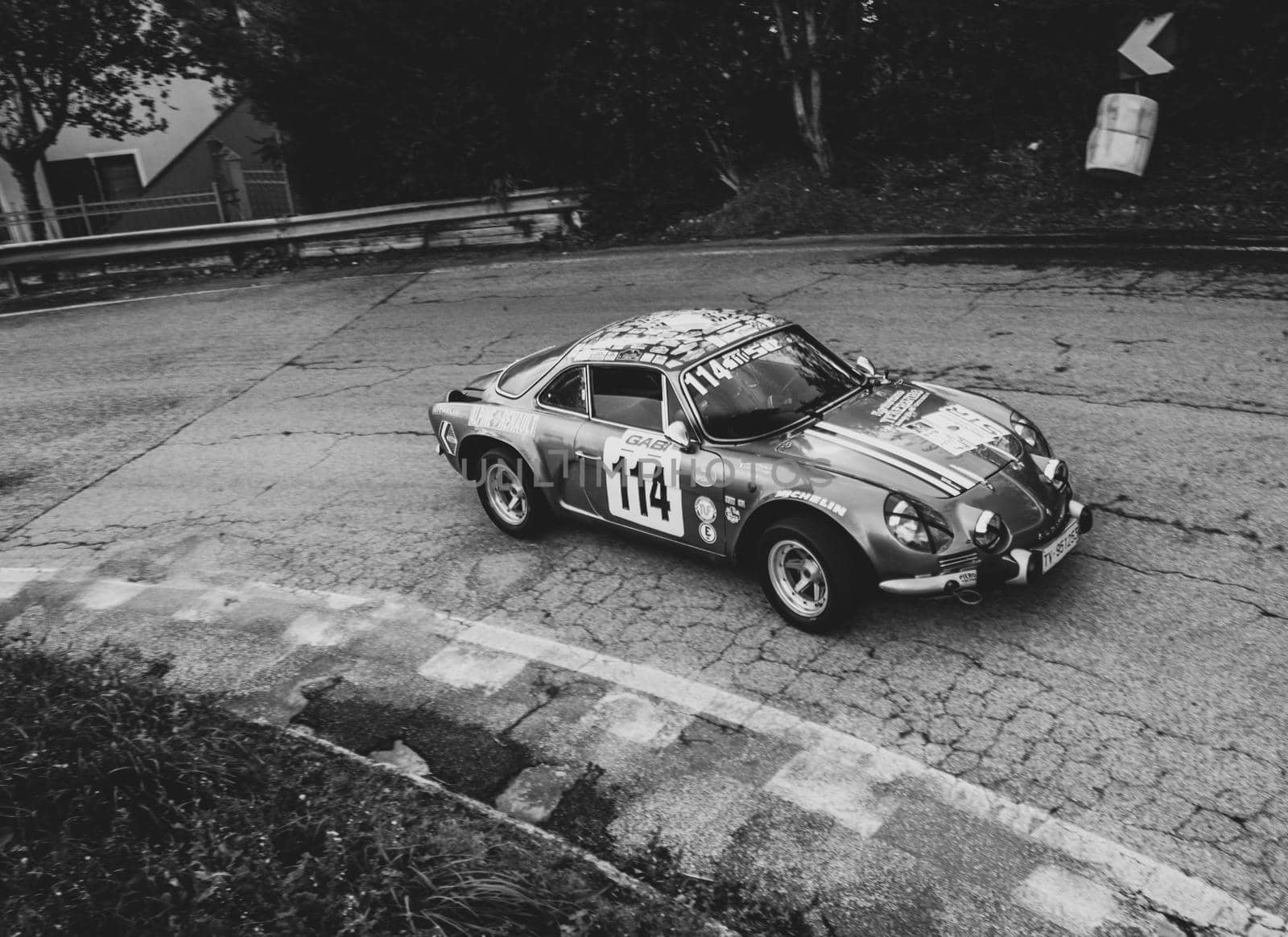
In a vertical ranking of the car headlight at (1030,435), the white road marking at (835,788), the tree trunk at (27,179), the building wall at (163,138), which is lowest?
the white road marking at (835,788)

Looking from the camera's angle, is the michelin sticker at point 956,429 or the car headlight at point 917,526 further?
the michelin sticker at point 956,429

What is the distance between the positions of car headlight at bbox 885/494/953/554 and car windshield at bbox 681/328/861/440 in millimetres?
907

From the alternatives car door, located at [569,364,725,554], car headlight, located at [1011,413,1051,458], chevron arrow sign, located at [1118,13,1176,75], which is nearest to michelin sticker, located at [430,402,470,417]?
car door, located at [569,364,725,554]

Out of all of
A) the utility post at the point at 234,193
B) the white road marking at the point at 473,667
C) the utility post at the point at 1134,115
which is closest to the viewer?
the white road marking at the point at 473,667

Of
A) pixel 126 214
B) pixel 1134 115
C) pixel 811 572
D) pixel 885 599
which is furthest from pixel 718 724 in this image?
pixel 126 214

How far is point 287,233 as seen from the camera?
16047 mm

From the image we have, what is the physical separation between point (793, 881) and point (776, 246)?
10.6 metres

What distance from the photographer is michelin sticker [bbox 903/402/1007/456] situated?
5176 mm

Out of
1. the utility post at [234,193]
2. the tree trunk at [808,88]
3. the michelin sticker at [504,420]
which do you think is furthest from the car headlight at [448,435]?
the utility post at [234,193]

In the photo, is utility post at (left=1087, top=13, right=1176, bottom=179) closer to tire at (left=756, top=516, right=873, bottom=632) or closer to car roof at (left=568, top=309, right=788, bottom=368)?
car roof at (left=568, top=309, right=788, bottom=368)

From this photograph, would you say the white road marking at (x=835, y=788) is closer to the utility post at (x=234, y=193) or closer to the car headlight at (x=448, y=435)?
the car headlight at (x=448, y=435)

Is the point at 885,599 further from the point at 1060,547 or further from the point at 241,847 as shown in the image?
the point at 241,847

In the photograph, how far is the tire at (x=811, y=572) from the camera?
4.82m

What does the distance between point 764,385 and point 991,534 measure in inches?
62.0
